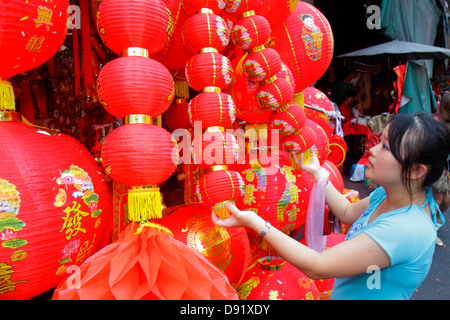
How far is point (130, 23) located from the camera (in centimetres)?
94

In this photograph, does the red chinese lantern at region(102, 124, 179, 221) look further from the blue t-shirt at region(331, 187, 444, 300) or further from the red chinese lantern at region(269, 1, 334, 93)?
the red chinese lantern at region(269, 1, 334, 93)

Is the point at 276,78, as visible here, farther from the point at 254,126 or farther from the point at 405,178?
the point at 405,178


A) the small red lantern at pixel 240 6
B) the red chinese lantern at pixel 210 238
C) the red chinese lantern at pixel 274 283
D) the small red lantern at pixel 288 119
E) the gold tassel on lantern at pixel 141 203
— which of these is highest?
the small red lantern at pixel 240 6

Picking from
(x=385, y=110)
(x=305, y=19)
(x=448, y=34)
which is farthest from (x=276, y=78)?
(x=448, y=34)

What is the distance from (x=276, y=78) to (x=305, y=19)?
1.51ft

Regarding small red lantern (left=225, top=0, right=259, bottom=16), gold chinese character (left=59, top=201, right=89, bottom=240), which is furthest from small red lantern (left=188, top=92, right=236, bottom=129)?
gold chinese character (left=59, top=201, right=89, bottom=240)

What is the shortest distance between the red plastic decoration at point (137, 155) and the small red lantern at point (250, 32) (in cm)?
49

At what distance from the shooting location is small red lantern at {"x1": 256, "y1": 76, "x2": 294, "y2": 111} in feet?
4.16

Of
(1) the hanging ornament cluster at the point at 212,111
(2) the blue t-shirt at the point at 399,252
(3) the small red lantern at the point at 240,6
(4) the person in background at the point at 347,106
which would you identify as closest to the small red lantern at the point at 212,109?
(1) the hanging ornament cluster at the point at 212,111

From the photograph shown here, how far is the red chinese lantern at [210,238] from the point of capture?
125 cm

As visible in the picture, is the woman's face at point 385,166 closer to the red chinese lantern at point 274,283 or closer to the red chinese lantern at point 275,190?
the red chinese lantern at point 275,190

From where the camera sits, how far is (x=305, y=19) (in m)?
1.54

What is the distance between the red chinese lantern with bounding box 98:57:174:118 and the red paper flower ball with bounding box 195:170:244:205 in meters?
0.28

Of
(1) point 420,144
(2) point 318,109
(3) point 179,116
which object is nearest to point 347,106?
(2) point 318,109
